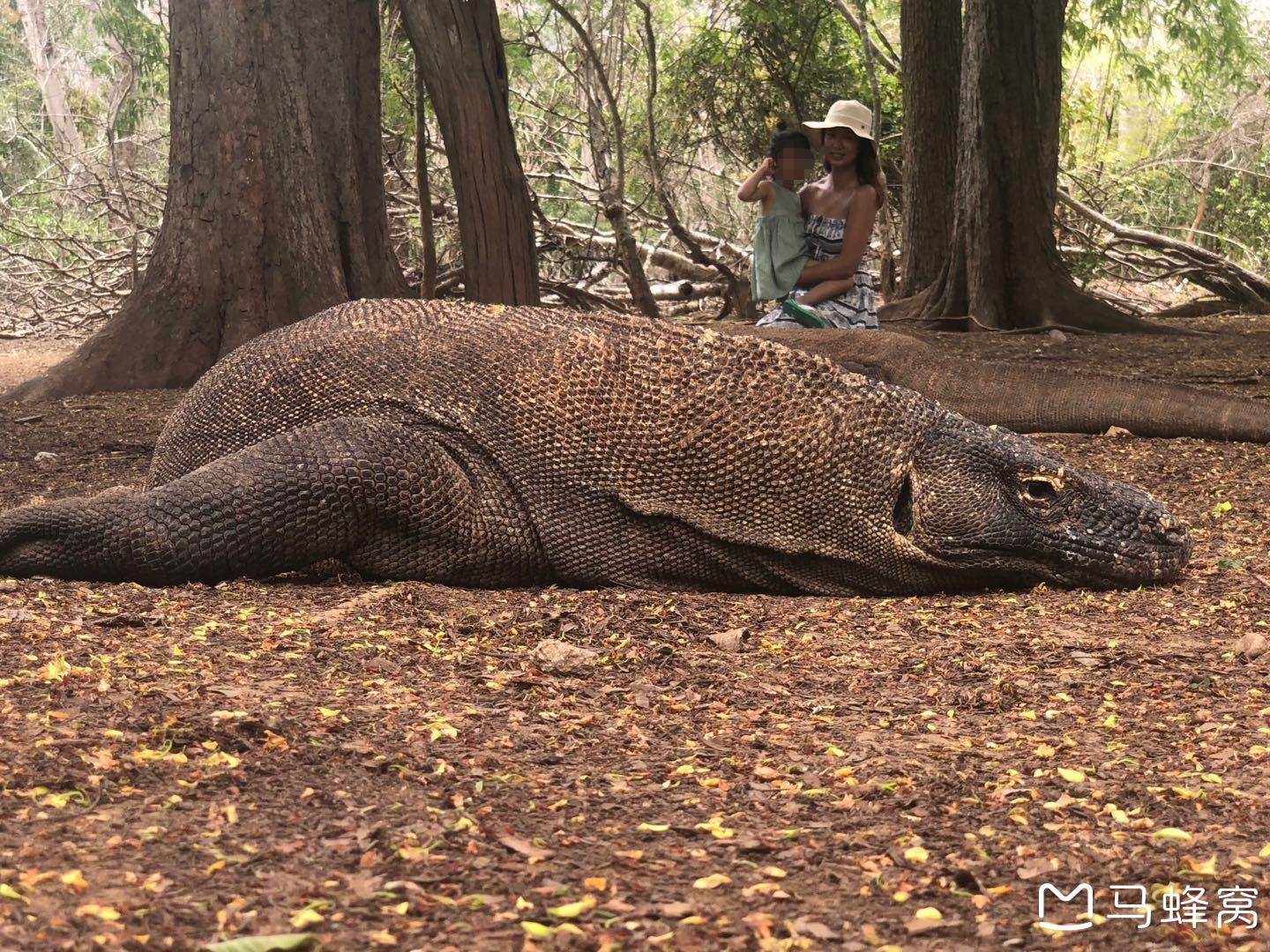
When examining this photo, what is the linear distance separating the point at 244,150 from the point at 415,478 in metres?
3.63

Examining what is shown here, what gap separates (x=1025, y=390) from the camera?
570cm

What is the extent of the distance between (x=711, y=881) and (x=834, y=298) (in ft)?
16.9

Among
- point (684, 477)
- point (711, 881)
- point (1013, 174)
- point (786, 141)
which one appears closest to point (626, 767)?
point (711, 881)

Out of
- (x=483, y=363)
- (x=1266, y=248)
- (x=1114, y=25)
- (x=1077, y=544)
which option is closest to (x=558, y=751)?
(x=483, y=363)

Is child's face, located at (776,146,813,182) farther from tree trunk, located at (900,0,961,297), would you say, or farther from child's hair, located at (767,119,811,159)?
tree trunk, located at (900,0,961,297)

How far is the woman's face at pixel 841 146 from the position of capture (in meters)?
6.27

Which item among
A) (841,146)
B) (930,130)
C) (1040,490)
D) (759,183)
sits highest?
(930,130)

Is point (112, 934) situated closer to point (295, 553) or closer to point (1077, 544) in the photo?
point (295, 553)

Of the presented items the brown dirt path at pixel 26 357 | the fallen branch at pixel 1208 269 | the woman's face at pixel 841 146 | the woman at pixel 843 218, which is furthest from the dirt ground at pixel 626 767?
the fallen branch at pixel 1208 269

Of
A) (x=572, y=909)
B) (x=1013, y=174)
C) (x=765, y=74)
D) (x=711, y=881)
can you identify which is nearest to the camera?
(x=572, y=909)

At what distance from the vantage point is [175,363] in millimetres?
6254

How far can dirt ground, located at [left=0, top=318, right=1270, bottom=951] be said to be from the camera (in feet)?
4.80
